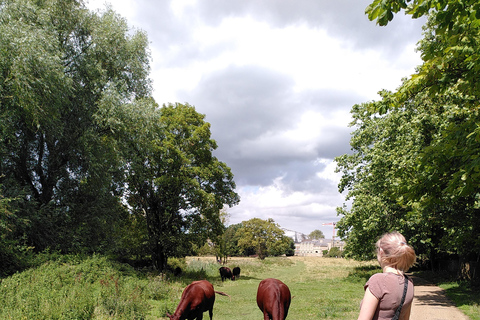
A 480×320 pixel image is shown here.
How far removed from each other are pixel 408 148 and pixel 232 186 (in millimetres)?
16602

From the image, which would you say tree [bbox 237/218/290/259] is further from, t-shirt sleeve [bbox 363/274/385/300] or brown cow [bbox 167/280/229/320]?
t-shirt sleeve [bbox 363/274/385/300]

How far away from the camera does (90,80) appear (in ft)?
59.8

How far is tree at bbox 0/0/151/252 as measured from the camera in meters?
14.2

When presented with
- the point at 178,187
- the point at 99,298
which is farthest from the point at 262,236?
the point at 99,298

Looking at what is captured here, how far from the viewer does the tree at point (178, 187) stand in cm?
2627

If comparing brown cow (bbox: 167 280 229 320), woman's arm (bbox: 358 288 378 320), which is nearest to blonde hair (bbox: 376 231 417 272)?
woman's arm (bbox: 358 288 378 320)

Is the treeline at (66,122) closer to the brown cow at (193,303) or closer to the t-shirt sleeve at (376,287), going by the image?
the brown cow at (193,303)

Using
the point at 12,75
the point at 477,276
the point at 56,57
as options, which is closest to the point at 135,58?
the point at 56,57

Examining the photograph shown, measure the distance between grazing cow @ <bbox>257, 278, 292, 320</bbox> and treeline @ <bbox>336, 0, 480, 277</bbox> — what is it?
437cm

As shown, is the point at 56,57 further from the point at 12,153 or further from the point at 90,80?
the point at 12,153

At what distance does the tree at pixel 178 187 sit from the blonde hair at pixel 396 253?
915 inches

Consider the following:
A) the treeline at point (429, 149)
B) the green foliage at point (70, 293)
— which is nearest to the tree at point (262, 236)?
the treeline at point (429, 149)

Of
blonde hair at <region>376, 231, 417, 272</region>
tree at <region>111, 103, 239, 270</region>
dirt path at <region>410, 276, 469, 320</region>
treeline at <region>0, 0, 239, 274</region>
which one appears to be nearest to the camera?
blonde hair at <region>376, 231, 417, 272</region>

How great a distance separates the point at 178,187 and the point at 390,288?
25101mm
